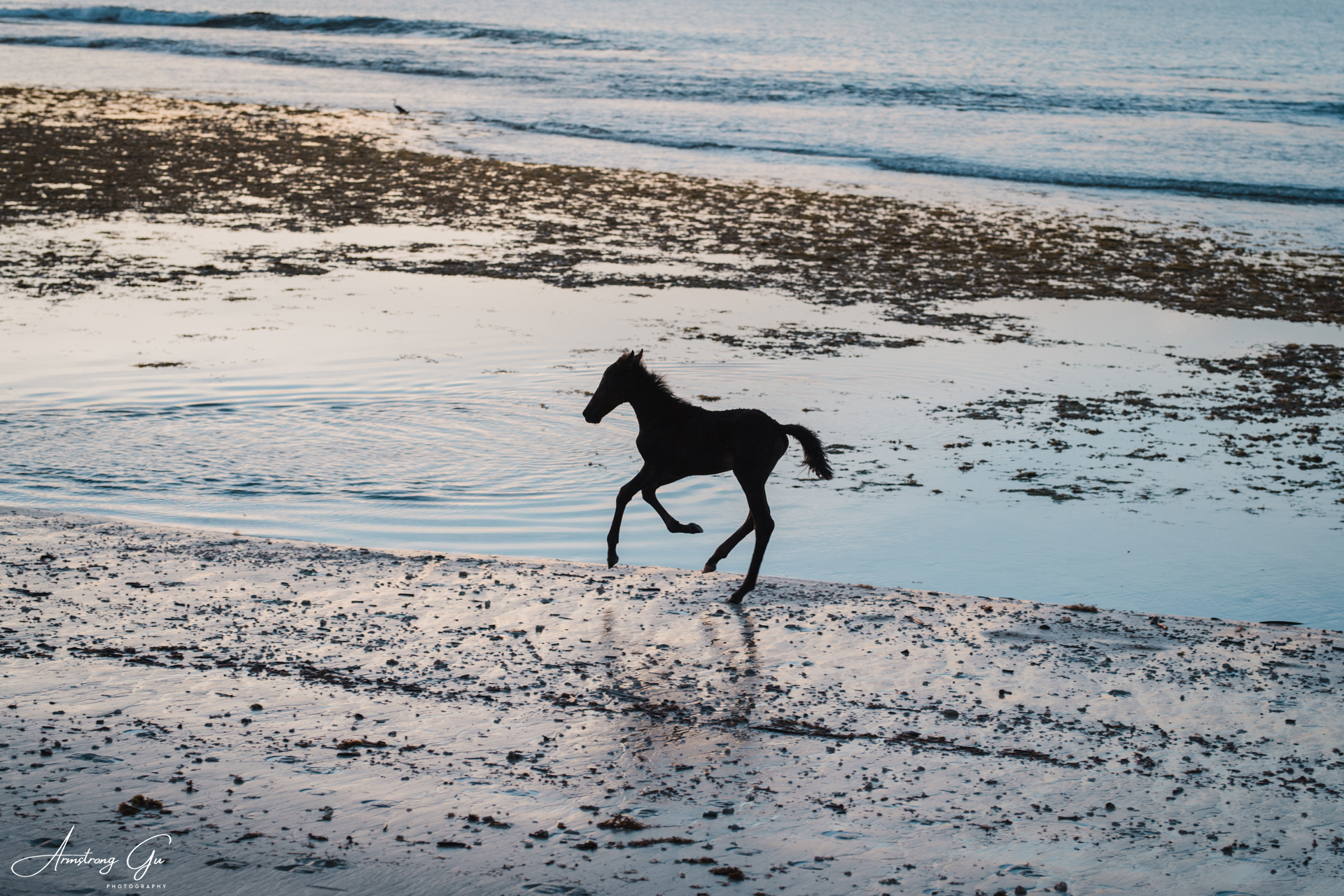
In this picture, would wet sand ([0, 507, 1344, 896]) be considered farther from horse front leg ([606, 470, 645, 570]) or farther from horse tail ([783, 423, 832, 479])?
horse tail ([783, 423, 832, 479])

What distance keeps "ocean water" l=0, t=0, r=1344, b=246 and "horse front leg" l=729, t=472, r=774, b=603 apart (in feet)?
49.1

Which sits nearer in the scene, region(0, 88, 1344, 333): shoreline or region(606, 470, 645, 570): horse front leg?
region(606, 470, 645, 570): horse front leg

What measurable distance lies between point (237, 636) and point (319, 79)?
1431 inches

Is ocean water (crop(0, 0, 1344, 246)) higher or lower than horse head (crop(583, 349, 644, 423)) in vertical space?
higher

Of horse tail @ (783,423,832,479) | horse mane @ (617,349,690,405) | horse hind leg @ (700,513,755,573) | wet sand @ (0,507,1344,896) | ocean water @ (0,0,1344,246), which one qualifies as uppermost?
ocean water @ (0,0,1344,246)

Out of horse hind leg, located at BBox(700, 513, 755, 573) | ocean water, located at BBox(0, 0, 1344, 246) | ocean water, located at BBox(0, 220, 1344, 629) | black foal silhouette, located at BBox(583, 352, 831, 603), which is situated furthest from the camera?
ocean water, located at BBox(0, 0, 1344, 246)

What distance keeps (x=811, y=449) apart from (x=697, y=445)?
63 cm

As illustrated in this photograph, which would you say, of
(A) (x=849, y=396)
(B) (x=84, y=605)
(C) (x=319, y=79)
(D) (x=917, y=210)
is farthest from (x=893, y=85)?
(B) (x=84, y=605)

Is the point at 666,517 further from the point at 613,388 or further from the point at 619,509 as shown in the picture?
the point at 613,388

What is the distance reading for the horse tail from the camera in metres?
6.45

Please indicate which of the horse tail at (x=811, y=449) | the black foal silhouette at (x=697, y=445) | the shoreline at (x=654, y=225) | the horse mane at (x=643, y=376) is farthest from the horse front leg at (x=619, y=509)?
the shoreline at (x=654, y=225)

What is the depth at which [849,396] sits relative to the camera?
1017 cm

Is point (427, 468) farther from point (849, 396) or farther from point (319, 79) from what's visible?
point (319, 79)

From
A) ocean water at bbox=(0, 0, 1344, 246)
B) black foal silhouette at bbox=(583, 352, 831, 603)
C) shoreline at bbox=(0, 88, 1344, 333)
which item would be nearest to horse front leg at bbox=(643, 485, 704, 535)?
black foal silhouette at bbox=(583, 352, 831, 603)
